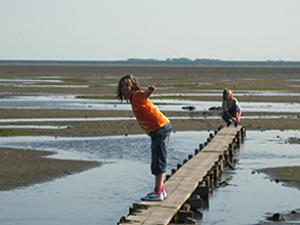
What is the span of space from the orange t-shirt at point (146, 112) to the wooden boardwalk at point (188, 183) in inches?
53.0

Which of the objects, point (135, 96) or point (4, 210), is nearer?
point (135, 96)

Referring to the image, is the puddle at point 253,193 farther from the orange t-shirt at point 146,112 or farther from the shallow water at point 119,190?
the orange t-shirt at point 146,112

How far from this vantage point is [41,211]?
1277 cm

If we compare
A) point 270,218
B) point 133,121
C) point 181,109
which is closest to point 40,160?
point 270,218

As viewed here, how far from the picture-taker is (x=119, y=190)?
575 inches

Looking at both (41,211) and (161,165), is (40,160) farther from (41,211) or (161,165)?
(161,165)

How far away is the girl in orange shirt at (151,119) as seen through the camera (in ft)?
32.9

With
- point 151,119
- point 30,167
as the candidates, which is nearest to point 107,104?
point 30,167

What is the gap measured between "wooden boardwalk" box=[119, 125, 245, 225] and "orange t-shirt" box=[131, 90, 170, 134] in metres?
1.35

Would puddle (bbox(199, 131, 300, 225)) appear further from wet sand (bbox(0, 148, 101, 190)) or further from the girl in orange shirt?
wet sand (bbox(0, 148, 101, 190))

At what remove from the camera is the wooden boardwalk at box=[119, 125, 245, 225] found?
10305 millimetres

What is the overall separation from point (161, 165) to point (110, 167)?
23.6 feet

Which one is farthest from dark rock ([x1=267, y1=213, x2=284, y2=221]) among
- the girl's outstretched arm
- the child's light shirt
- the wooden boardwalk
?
the child's light shirt

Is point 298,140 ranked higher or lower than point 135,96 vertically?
lower
